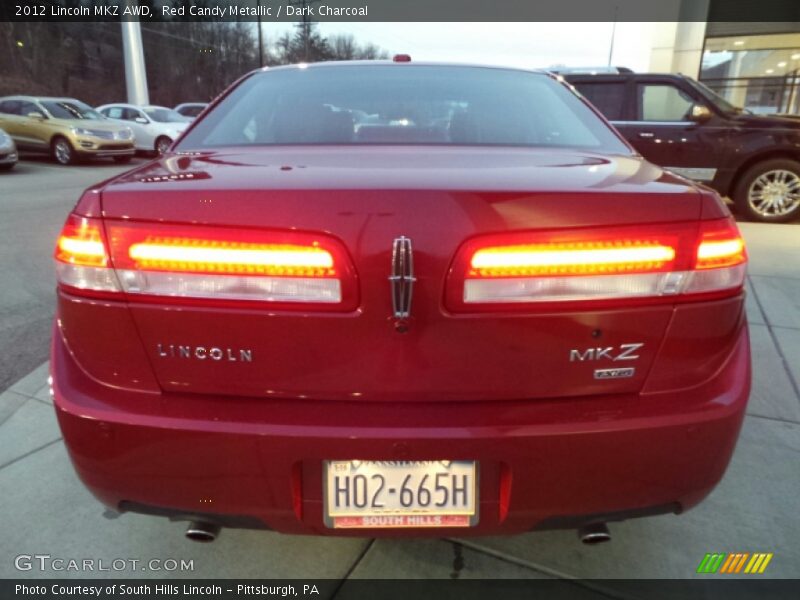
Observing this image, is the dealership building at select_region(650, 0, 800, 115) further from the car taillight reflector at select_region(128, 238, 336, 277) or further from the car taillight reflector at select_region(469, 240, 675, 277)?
the car taillight reflector at select_region(128, 238, 336, 277)

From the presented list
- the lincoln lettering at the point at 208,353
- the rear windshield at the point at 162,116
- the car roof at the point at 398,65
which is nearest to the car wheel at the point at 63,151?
the rear windshield at the point at 162,116

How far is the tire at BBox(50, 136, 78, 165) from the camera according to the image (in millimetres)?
14654

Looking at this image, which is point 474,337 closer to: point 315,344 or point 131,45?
point 315,344

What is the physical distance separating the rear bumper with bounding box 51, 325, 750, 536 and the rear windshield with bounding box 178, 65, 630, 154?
986 millimetres

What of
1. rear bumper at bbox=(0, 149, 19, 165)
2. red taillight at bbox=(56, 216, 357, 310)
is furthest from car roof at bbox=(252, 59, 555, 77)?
rear bumper at bbox=(0, 149, 19, 165)

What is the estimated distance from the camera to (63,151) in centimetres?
1482

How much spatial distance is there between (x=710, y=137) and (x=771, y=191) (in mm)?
→ 1054

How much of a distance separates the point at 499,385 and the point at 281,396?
52 cm

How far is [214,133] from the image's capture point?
220 centimetres

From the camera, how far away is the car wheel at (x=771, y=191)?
24.6 feet

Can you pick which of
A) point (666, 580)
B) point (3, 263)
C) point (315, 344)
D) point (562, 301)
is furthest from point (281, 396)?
point (3, 263)

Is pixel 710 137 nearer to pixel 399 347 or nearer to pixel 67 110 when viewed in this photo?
pixel 399 347

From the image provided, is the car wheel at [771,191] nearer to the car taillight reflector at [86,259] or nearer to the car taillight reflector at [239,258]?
the car taillight reflector at [239,258]

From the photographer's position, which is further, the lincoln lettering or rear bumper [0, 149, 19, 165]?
rear bumper [0, 149, 19, 165]
